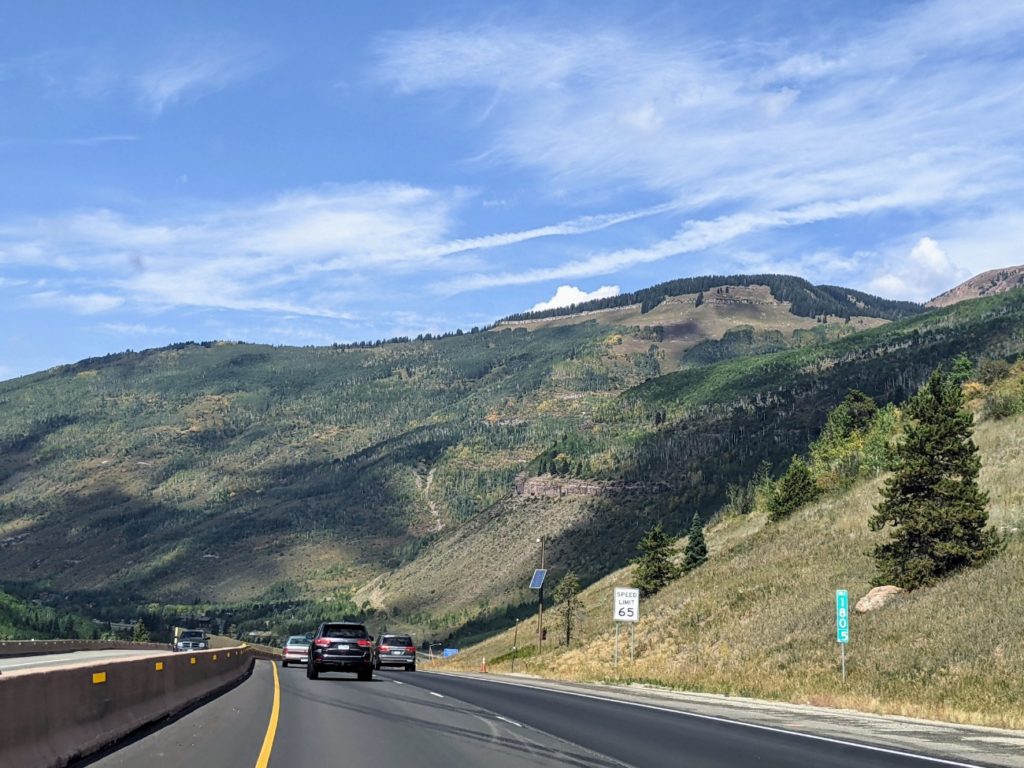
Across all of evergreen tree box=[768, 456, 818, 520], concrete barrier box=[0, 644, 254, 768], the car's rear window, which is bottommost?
the car's rear window

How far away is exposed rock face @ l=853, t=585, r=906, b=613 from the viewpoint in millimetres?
42781

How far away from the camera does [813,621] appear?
1777 inches

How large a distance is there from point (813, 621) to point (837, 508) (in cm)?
2439

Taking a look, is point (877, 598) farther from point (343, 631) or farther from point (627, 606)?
point (343, 631)

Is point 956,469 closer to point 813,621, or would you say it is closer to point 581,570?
point 813,621

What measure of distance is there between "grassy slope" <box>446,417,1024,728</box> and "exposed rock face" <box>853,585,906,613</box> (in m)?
1.07

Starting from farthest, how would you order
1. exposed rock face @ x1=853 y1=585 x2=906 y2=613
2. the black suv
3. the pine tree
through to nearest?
the pine tree < exposed rock face @ x1=853 y1=585 x2=906 y2=613 < the black suv

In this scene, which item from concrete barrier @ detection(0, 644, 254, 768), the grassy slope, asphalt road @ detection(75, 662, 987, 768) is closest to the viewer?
concrete barrier @ detection(0, 644, 254, 768)

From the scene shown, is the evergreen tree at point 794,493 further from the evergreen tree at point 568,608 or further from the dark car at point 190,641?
the dark car at point 190,641

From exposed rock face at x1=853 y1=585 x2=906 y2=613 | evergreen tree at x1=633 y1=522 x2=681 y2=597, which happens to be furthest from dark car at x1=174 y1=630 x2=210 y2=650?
exposed rock face at x1=853 y1=585 x2=906 y2=613

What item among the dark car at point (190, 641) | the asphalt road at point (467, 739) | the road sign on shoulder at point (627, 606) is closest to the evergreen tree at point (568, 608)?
the dark car at point (190, 641)

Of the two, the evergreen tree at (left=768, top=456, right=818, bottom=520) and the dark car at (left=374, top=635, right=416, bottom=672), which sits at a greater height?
the evergreen tree at (left=768, top=456, right=818, bottom=520)

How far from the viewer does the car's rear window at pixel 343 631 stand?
35.9 m

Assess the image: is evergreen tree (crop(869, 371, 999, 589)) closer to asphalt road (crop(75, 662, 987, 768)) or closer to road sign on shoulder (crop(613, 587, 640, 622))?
A: road sign on shoulder (crop(613, 587, 640, 622))
